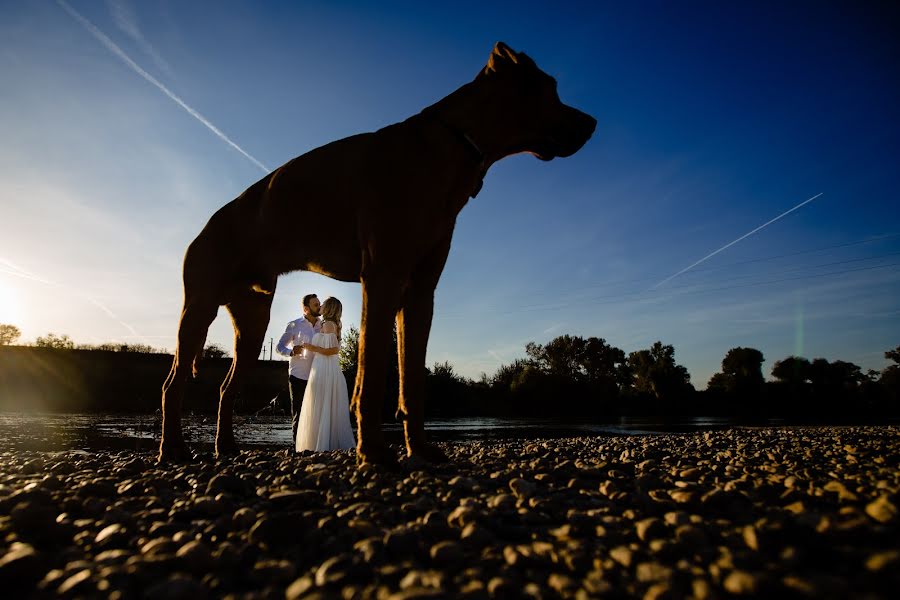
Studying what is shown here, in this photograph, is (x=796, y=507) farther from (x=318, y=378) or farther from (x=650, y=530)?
(x=318, y=378)

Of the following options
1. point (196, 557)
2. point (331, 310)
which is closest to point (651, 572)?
point (196, 557)

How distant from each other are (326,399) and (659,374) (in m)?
54.3

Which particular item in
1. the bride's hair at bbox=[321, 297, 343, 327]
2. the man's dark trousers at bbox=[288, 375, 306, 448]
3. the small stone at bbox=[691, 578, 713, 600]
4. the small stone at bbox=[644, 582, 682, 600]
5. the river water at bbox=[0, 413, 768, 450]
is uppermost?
the bride's hair at bbox=[321, 297, 343, 327]

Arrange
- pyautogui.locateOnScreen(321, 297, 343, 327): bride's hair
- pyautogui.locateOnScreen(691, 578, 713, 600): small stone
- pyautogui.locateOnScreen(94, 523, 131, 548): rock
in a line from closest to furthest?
pyautogui.locateOnScreen(691, 578, 713, 600): small stone
pyautogui.locateOnScreen(94, 523, 131, 548): rock
pyautogui.locateOnScreen(321, 297, 343, 327): bride's hair

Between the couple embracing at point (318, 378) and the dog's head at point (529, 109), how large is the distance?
4.51 metres

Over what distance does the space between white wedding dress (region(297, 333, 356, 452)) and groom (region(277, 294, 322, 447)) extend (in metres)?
0.48

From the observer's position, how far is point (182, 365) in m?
4.20

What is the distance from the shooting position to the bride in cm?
655

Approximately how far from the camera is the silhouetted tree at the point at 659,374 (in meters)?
48.5

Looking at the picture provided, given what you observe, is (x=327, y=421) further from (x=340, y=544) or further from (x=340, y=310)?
(x=340, y=544)

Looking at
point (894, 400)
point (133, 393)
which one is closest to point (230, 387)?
point (133, 393)

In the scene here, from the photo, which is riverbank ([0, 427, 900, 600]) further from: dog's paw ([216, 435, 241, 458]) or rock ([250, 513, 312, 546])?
dog's paw ([216, 435, 241, 458])

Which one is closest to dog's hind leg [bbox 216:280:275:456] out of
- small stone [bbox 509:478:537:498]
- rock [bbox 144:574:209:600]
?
small stone [bbox 509:478:537:498]

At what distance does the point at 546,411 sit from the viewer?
34594mm
